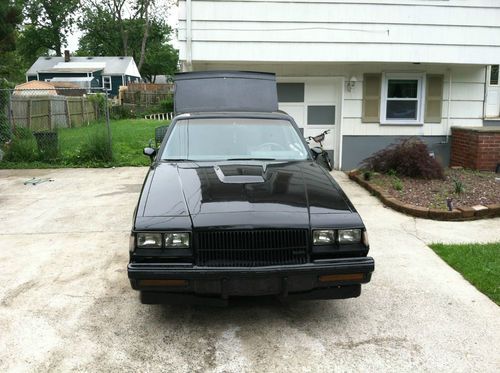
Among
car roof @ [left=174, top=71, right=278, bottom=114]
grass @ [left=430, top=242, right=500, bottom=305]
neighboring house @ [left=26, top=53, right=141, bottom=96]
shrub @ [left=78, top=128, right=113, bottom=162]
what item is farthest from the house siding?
neighboring house @ [left=26, top=53, right=141, bottom=96]

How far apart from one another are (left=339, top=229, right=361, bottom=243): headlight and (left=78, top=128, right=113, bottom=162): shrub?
378 inches

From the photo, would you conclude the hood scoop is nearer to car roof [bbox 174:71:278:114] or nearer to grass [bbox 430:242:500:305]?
grass [bbox 430:242:500:305]

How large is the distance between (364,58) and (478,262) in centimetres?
604

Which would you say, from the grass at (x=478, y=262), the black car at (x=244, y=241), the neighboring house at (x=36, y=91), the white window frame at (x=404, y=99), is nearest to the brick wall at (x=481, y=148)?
the white window frame at (x=404, y=99)

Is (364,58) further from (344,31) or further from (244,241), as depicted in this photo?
(244,241)

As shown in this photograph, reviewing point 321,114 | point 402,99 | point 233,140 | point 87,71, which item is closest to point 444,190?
point 402,99

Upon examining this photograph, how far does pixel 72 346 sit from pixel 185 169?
1737mm

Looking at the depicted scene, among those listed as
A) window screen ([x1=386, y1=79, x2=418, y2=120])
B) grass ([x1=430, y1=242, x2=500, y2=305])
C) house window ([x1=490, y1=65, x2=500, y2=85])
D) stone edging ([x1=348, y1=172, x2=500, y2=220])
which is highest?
house window ([x1=490, y1=65, x2=500, y2=85])

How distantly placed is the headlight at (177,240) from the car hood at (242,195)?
11 centimetres

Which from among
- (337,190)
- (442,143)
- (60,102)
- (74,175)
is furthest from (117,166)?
(60,102)

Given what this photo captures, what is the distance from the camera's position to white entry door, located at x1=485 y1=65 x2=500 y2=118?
1123 centimetres

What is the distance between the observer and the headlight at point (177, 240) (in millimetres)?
3391

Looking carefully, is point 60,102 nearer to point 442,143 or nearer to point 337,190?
point 442,143

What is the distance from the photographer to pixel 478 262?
5.05 m
